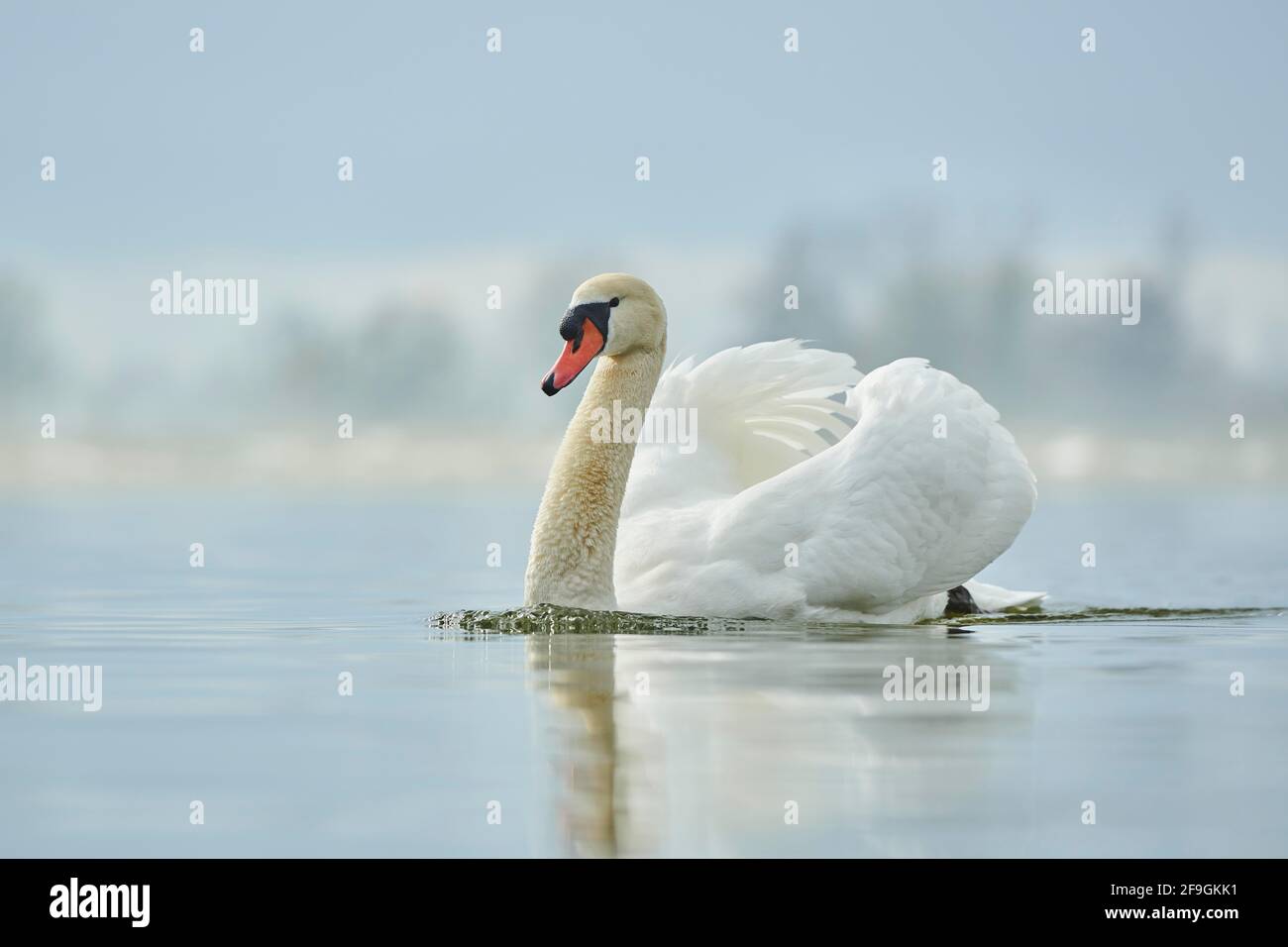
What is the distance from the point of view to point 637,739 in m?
6.85

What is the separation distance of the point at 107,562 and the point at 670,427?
8.86 metres

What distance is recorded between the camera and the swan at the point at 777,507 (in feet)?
36.6

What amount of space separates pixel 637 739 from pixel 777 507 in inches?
179

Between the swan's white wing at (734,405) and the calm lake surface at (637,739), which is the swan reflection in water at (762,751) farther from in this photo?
the swan's white wing at (734,405)

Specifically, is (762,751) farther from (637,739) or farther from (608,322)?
(608,322)

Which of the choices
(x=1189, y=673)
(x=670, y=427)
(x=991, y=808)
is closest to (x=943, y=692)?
(x=1189, y=673)

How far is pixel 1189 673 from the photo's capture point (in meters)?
9.29

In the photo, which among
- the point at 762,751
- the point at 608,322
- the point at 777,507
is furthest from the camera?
the point at 608,322

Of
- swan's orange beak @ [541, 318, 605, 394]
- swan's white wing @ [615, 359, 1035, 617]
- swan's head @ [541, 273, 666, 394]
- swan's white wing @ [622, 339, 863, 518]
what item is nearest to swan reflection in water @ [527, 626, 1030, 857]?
swan's white wing @ [615, 359, 1035, 617]

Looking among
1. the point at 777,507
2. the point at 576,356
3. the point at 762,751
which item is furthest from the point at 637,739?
the point at 576,356

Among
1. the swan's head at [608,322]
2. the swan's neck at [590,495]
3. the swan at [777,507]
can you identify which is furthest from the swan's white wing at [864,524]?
the swan's head at [608,322]

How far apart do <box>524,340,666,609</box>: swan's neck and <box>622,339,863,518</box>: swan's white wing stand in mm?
907

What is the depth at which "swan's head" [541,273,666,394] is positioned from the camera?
11.6 m

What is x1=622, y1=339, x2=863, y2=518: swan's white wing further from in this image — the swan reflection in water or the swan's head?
the swan reflection in water
